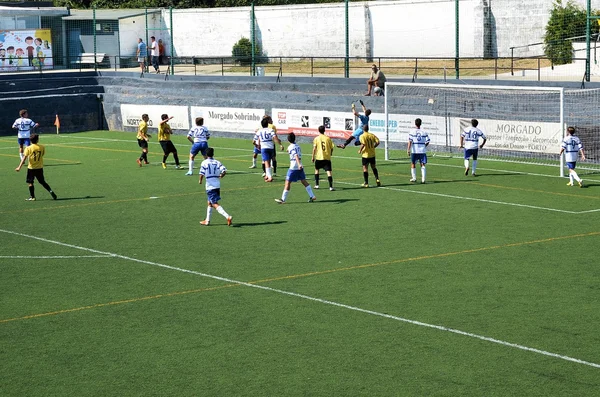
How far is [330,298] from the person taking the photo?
14961 millimetres

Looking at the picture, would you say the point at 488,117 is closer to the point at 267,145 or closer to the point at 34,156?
the point at 267,145

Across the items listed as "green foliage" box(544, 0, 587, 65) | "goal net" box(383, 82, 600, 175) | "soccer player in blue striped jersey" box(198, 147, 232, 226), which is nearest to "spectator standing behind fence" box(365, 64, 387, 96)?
"goal net" box(383, 82, 600, 175)

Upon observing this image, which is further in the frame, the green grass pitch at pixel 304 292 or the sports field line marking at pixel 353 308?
the sports field line marking at pixel 353 308

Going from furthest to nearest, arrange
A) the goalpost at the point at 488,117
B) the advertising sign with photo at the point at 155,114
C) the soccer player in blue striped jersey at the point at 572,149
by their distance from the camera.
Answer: the advertising sign with photo at the point at 155,114 < the goalpost at the point at 488,117 < the soccer player in blue striped jersey at the point at 572,149

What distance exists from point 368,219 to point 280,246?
3471 millimetres

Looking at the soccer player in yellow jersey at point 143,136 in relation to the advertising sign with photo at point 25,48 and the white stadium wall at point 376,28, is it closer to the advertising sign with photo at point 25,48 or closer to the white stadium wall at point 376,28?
the white stadium wall at point 376,28

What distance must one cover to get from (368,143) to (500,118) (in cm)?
887

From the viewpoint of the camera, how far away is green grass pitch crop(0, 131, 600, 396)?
11.4m

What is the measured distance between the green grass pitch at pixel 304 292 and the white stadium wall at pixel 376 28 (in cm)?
2346

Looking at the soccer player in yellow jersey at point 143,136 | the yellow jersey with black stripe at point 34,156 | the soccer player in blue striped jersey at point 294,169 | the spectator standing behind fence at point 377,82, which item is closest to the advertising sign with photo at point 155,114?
the spectator standing behind fence at point 377,82

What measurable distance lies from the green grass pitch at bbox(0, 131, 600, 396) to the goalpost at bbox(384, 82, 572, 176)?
506 centimetres

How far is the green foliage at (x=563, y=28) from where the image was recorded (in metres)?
40.5

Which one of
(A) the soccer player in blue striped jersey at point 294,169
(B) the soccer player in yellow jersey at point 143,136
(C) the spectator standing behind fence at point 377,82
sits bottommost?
(A) the soccer player in blue striped jersey at point 294,169

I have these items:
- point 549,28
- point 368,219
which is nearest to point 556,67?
point 549,28
